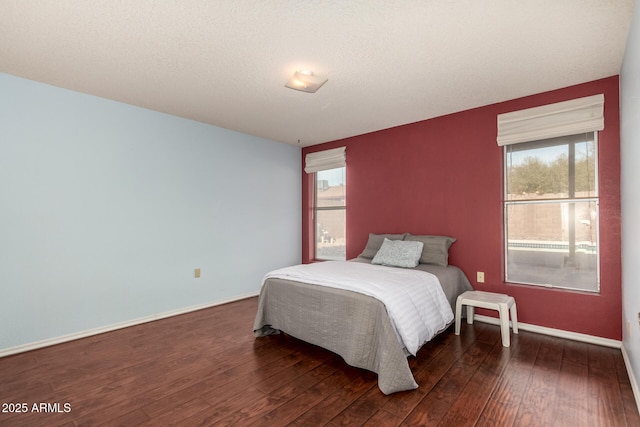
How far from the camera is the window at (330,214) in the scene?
478 centimetres

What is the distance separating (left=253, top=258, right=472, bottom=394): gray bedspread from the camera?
6.57ft

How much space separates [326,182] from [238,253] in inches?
72.1

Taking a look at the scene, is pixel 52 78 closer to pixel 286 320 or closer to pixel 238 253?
pixel 238 253

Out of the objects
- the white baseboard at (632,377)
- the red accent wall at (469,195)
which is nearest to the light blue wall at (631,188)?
the white baseboard at (632,377)

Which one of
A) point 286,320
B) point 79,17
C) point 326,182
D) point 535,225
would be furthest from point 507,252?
point 79,17

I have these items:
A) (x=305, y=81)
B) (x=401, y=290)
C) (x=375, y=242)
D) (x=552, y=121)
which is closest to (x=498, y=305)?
(x=401, y=290)

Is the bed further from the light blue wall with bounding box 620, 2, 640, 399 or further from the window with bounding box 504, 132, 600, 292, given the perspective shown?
the light blue wall with bounding box 620, 2, 640, 399

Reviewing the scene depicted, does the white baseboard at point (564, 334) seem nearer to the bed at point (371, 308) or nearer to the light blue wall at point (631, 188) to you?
the light blue wall at point (631, 188)

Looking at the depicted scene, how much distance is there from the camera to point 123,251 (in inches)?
127

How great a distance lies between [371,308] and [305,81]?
186 cm

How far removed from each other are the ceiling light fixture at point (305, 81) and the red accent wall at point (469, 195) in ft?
5.94

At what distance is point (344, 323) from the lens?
2.33 metres

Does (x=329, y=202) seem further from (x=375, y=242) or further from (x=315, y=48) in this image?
(x=315, y=48)

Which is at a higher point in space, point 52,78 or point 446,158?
point 52,78
